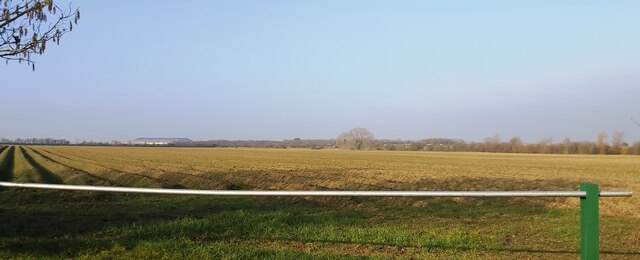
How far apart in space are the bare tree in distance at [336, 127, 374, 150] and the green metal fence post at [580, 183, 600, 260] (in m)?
170

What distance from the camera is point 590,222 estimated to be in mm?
3270

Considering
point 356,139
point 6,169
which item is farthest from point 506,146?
point 6,169

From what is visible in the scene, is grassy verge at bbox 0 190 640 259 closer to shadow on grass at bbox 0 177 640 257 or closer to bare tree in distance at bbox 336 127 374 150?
shadow on grass at bbox 0 177 640 257

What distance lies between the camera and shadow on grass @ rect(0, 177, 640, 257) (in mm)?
8906

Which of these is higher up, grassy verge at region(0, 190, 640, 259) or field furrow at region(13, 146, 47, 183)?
grassy verge at region(0, 190, 640, 259)

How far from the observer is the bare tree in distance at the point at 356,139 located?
174125 mm

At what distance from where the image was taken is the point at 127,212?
13508 millimetres

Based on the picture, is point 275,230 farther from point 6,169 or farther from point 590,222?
point 6,169

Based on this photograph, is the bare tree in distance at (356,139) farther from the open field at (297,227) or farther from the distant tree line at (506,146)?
the open field at (297,227)

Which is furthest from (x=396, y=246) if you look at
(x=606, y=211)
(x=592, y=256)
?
(x=606, y=211)

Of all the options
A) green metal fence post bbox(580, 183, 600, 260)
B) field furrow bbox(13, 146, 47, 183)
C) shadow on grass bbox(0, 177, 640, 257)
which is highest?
green metal fence post bbox(580, 183, 600, 260)

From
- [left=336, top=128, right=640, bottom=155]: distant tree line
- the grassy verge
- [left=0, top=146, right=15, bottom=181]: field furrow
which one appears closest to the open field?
the grassy verge

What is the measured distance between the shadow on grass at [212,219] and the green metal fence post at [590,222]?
560 centimetres

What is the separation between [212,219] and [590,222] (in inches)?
379
